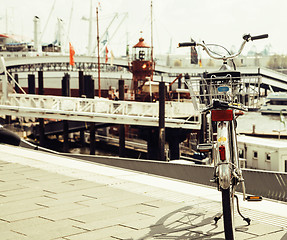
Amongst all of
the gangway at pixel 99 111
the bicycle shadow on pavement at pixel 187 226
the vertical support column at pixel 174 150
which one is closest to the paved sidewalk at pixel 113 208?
the bicycle shadow on pavement at pixel 187 226

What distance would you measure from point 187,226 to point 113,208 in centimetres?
125

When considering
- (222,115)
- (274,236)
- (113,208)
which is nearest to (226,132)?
(222,115)

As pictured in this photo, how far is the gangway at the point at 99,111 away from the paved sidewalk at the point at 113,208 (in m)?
15.2

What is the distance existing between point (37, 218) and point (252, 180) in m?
7.65

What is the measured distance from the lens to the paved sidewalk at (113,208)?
534 centimetres

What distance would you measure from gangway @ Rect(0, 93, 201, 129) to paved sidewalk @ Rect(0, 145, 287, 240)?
1517 cm

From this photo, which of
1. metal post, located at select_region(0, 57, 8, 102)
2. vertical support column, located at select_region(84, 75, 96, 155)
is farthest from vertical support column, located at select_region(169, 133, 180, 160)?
metal post, located at select_region(0, 57, 8, 102)

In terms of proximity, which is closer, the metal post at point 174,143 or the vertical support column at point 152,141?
the metal post at point 174,143

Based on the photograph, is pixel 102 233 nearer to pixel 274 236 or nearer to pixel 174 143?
pixel 274 236

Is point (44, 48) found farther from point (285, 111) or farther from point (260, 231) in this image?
point (260, 231)

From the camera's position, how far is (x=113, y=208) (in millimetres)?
6430

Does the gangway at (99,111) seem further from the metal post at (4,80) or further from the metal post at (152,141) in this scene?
the metal post at (152,141)

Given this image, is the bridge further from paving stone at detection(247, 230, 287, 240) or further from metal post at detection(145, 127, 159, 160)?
paving stone at detection(247, 230, 287, 240)

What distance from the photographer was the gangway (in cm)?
2441
